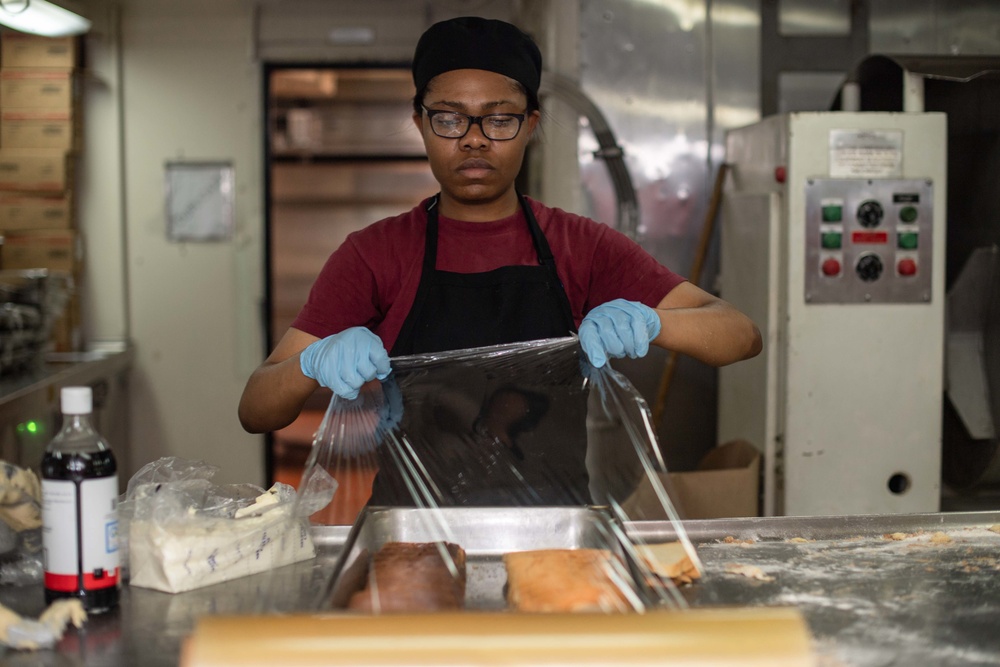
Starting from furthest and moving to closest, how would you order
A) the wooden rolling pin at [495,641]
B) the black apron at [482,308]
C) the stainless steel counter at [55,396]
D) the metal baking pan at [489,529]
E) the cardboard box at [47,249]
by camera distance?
the cardboard box at [47,249], the stainless steel counter at [55,396], the black apron at [482,308], the metal baking pan at [489,529], the wooden rolling pin at [495,641]

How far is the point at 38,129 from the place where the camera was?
394 centimetres

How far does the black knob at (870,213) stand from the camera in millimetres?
2988

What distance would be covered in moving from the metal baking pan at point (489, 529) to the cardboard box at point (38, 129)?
Answer: 3.20 metres

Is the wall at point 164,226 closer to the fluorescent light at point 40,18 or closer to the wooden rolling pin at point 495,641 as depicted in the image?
the fluorescent light at point 40,18

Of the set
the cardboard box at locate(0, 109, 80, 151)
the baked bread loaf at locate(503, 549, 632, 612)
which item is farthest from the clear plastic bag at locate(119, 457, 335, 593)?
the cardboard box at locate(0, 109, 80, 151)

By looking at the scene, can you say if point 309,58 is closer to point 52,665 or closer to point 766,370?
point 766,370

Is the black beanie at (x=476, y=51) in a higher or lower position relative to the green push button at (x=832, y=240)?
higher

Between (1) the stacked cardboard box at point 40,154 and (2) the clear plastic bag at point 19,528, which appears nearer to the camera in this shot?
(2) the clear plastic bag at point 19,528

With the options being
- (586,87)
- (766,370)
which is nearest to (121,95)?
(586,87)

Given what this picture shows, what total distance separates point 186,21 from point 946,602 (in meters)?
4.05

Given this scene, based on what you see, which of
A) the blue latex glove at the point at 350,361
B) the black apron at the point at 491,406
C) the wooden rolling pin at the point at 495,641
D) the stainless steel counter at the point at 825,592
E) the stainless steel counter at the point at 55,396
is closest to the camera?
the wooden rolling pin at the point at 495,641

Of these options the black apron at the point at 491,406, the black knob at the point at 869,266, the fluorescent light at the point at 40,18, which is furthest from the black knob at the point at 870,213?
the fluorescent light at the point at 40,18

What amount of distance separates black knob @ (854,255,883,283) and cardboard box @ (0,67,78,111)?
3228 mm


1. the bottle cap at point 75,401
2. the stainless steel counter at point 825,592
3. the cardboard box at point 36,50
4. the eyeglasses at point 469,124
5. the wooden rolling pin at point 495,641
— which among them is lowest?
the stainless steel counter at point 825,592
